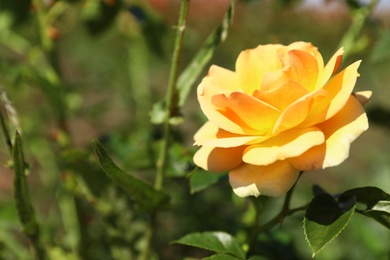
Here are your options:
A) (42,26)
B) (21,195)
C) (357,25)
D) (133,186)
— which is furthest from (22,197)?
(357,25)

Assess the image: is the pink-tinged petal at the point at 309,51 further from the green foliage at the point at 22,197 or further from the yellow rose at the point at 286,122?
the green foliage at the point at 22,197

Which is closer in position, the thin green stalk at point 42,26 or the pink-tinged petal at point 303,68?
the pink-tinged petal at point 303,68

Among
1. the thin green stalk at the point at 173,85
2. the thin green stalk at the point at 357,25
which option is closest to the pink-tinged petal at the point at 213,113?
the thin green stalk at the point at 173,85

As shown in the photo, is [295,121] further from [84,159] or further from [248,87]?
[84,159]

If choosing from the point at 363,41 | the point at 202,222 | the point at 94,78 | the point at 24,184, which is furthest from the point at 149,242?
the point at 94,78

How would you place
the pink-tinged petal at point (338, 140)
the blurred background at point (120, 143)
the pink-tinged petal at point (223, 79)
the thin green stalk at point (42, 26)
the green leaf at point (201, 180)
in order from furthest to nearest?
A: the thin green stalk at point (42, 26) < the blurred background at point (120, 143) < the green leaf at point (201, 180) < the pink-tinged petal at point (223, 79) < the pink-tinged petal at point (338, 140)

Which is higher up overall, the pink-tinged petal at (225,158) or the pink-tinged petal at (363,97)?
the pink-tinged petal at (363,97)
